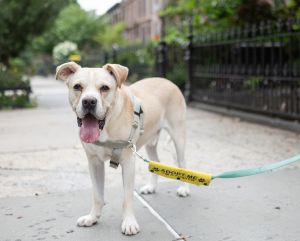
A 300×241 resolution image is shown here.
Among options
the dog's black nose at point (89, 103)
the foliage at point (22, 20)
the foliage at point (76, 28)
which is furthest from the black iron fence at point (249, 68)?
the foliage at point (76, 28)

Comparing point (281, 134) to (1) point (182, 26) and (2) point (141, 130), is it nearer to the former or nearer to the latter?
(2) point (141, 130)

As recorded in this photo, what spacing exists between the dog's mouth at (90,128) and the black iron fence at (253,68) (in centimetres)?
520

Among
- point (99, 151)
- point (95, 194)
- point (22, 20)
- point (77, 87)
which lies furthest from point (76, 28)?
point (77, 87)

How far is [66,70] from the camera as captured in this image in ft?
10.2

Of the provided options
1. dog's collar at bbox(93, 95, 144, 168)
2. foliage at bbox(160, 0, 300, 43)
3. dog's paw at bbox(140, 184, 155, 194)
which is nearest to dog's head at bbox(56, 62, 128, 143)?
dog's collar at bbox(93, 95, 144, 168)

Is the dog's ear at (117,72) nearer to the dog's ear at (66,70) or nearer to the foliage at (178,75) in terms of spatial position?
the dog's ear at (66,70)

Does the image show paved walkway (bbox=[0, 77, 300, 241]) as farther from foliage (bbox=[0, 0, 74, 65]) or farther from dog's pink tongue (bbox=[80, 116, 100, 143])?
foliage (bbox=[0, 0, 74, 65])

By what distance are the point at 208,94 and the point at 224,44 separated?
141 cm

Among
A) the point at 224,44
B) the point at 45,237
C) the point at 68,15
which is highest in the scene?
the point at 68,15

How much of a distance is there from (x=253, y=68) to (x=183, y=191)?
202 inches

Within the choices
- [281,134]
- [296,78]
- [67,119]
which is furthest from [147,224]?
[67,119]

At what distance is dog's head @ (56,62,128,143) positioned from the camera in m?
2.85

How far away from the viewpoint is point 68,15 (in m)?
46.4

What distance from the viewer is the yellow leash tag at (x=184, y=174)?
2967 millimetres
